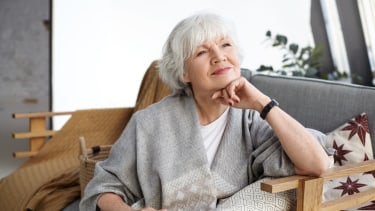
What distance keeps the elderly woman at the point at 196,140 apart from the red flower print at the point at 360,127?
261mm

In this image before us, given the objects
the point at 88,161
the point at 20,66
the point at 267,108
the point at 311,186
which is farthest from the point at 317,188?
the point at 20,66

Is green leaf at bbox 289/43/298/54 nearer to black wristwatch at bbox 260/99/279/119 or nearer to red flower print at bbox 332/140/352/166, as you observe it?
red flower print at bbox 332/140/352/166

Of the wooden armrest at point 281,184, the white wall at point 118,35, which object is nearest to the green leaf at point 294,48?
the white wall at point 118,35

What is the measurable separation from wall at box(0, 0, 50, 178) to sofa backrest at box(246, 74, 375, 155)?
7.85 feet

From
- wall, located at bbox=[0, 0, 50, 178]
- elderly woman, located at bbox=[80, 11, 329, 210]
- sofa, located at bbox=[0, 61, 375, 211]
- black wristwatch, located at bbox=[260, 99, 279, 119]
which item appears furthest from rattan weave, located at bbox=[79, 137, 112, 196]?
wall, located at bbox=[0, 0, 50, 178]

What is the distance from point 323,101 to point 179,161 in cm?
66

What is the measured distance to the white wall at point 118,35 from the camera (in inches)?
146

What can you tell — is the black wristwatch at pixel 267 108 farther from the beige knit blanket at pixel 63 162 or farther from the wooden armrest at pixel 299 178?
the beige knit blanket at pixel 63 162

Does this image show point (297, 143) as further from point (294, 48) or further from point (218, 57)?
point (294, 48)

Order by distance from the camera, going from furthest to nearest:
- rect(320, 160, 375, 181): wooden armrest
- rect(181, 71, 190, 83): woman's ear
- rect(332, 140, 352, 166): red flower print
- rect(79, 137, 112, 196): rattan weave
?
rect(79, 137, 112, 196): rattan weave → rect(332, 140, 352, 166): red flower print → rect(181, 71, 190, 83): woman's ear → rect(320, 160, 375, 181): wooden armrest

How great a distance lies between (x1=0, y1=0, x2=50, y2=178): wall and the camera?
3.80 m

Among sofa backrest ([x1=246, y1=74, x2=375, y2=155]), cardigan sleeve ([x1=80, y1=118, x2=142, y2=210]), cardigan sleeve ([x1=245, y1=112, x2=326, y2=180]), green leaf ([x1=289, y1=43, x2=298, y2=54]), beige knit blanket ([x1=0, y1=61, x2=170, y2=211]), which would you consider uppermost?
green leaf ([x1=289, y1=43, x2=298, y2=54])

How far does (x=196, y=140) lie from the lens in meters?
1.51

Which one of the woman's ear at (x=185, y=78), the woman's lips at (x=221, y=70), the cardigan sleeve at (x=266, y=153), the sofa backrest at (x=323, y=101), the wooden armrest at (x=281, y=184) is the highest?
the woman's lips at (x=221, y=70)
